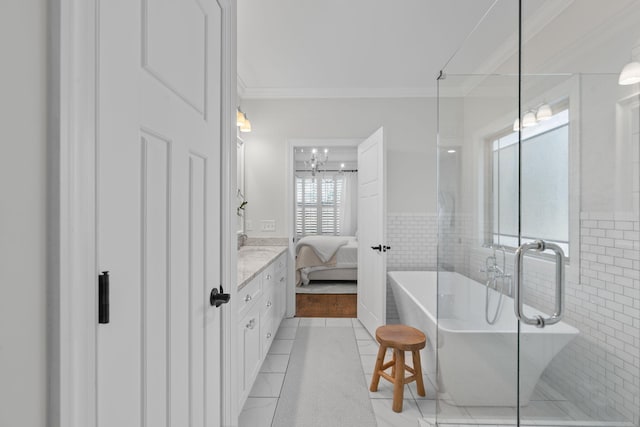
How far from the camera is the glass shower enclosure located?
1.02 meters

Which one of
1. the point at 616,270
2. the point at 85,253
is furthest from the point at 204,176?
the point at 616,270

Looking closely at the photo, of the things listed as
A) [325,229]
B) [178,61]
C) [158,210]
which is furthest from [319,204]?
[158,210]

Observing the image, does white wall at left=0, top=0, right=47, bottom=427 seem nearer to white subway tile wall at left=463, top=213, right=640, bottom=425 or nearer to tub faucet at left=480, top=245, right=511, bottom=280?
white subway tile wall at left=463, top=213, right=640, bottom=425

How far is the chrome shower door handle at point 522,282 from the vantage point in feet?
3.88

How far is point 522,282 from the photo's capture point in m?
1.31

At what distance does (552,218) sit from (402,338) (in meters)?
1.26

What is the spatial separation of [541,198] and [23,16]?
1491 millimetres

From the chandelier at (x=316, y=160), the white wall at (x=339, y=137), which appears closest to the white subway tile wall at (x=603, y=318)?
the white wall at (x=339, y=137)

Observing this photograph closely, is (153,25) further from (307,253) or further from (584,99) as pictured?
(307,253)

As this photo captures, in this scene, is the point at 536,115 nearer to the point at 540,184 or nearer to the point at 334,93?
the point at 540,184

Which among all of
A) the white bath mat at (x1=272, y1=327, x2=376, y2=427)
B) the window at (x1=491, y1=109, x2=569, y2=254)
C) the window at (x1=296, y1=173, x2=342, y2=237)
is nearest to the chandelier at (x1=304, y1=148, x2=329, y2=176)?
the window at (x1=296, y1=173, x2=342, y2=237)

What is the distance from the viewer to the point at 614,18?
39.8 inches

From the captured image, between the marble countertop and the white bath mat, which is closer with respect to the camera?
the marble countertop

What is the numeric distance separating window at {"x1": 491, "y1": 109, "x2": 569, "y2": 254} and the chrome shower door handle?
0.02 m
